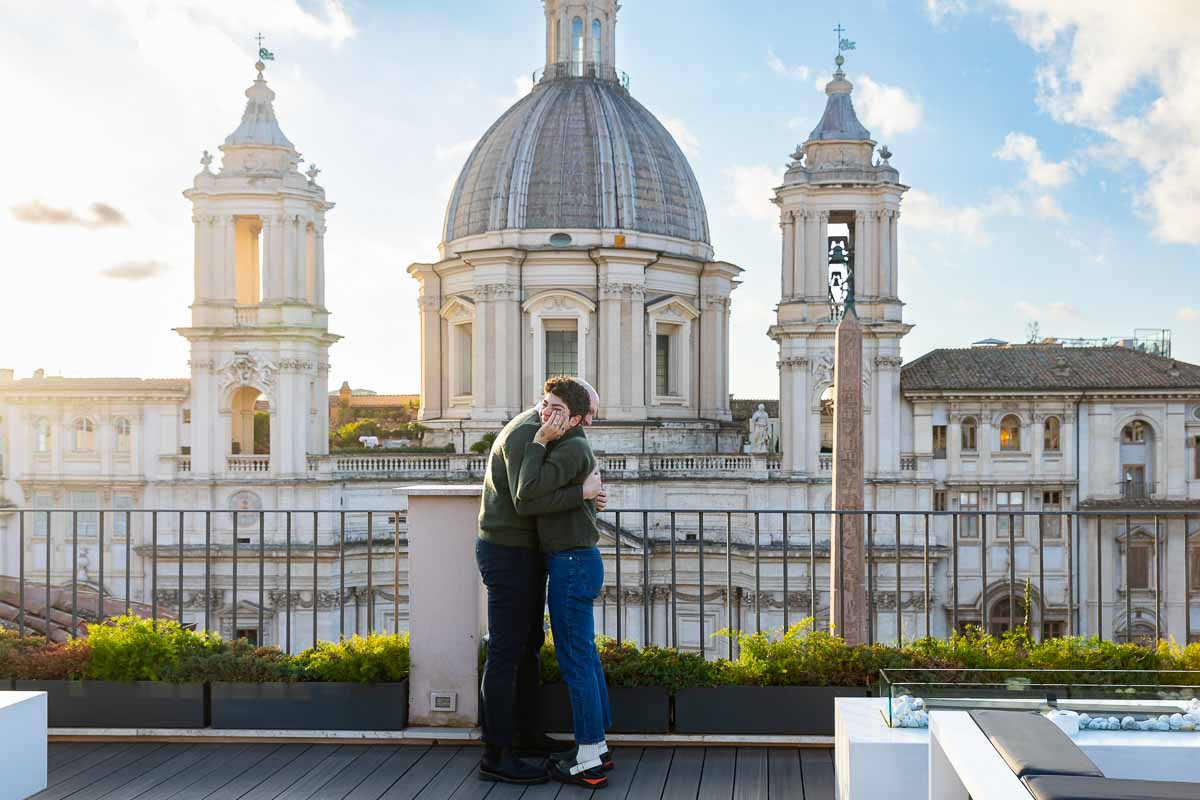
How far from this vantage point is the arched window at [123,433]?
36.6 m

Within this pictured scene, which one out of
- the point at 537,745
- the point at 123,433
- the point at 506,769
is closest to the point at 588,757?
the point at 506,769

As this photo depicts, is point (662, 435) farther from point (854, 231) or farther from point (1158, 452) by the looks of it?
point (1158, 452)

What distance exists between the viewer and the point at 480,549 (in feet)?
17.8

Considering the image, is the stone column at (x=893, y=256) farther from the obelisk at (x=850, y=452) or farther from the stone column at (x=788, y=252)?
the obelisk at (x=850, y=452)

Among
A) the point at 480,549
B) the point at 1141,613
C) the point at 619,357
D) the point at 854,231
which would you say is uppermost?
the point at 854,231

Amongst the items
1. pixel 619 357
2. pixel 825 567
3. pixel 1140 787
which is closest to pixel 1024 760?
pixel 1140 787

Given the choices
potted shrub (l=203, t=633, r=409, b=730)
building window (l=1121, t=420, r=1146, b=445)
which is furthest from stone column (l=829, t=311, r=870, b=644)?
building window (l=1121, t=420, r=1146, b=445)

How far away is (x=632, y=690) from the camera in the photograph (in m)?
5.87

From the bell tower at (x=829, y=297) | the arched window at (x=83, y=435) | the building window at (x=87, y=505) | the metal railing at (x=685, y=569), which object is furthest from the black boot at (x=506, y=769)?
the arched window at (x=83, y=435)

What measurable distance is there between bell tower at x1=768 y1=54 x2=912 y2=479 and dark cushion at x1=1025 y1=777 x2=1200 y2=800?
3228 cm

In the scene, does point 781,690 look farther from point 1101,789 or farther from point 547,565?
point 1101,789

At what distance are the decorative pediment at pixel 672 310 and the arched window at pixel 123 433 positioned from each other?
18.1m

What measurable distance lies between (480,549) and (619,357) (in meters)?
34.5

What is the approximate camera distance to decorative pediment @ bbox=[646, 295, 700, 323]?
1625 inches
